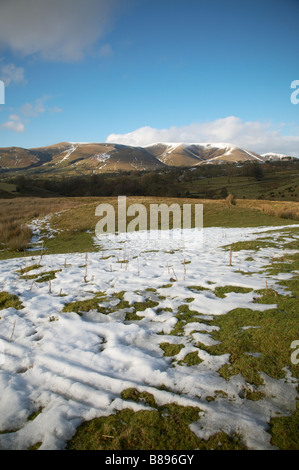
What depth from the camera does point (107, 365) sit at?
377 centimetres

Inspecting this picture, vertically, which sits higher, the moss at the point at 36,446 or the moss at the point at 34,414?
the moss at the point at 34,414

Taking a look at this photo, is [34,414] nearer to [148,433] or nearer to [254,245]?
[148,433]

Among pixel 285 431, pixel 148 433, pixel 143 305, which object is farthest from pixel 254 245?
pixel 148 433

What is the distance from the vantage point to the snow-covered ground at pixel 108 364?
107 inches

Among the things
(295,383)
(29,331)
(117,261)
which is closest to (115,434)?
(295,383)

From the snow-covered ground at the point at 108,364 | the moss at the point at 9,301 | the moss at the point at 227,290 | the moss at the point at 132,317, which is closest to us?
the snow-covered ground at the point at 108,364

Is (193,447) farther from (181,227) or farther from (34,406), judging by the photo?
(181,227)

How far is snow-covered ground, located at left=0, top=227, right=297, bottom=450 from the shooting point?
2711 mm

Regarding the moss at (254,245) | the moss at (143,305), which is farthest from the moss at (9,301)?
the moss at (254,245)

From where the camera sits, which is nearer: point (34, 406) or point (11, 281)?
point (34, 406)

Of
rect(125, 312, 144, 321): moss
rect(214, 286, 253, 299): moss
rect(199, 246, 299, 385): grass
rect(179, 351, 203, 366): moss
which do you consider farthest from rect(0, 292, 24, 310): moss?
rect(214, 286, 253, 299): moss

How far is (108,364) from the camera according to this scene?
3791 mm

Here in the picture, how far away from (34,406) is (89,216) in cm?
2242

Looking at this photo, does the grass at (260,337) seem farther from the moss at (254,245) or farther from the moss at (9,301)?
the moss at (254,245)
